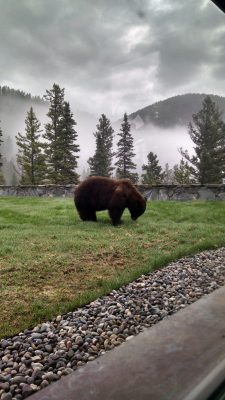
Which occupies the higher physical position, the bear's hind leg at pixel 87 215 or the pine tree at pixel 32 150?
the pine tree at pixel 32 150

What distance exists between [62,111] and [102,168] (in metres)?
9.11

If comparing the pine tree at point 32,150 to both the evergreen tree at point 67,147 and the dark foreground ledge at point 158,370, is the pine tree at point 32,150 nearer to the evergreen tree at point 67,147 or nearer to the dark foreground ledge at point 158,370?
the evergreen tree at point 67,147

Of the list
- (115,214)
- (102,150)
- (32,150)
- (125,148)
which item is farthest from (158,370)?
(102,150)

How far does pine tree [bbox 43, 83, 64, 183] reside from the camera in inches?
1325

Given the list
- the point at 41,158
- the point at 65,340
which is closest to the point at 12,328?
the point at 65,340

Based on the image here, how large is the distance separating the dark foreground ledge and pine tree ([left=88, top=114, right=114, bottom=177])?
39.1 metres

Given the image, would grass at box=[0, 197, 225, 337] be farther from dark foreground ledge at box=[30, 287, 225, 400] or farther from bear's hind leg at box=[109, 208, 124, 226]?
dark foreground ledge at box=[30, 287, 225, 400]

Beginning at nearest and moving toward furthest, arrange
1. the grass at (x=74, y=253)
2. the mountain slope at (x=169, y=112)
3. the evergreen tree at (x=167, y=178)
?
1. the grass at (x=74, y=253)
2. the evergreen tree at (x=167, y=178)
3. the mountain slope at (x=169, y=112)

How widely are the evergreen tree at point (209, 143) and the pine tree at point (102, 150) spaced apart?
10.0 meters

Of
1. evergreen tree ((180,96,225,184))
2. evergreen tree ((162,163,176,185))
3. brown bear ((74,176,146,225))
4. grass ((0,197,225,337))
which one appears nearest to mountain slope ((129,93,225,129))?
evergreen tree ((162,163,176,185))

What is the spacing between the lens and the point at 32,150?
34.7 metres

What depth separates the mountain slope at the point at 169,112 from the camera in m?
162

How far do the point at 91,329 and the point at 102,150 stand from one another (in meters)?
38.9

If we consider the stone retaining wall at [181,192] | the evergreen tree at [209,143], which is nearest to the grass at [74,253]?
the stone retaining wall at [181,192]
